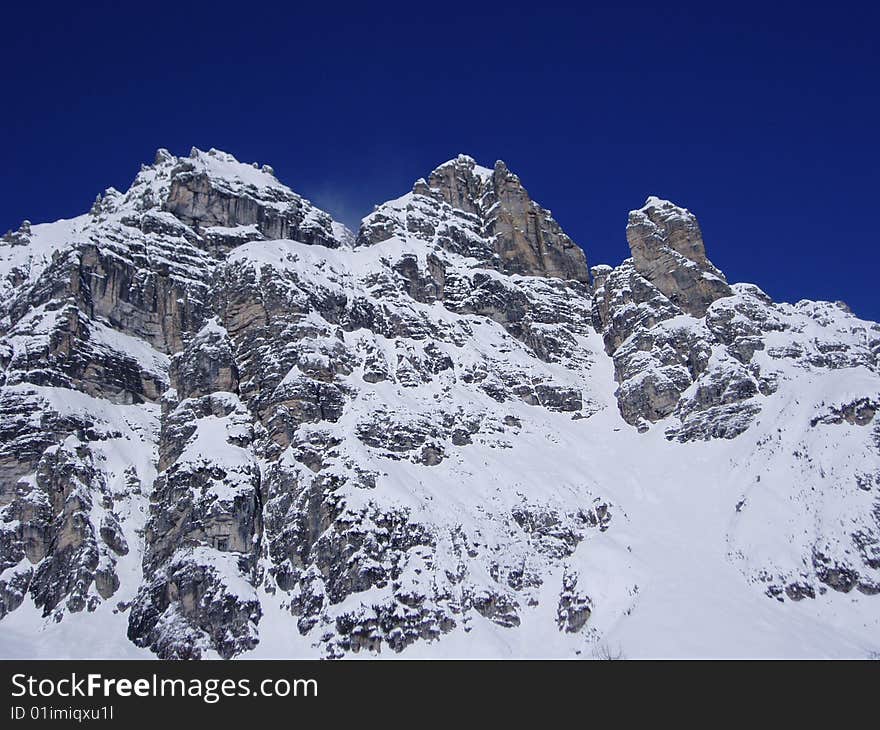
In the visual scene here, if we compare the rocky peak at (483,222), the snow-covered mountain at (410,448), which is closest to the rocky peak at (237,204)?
the snow-covered mountain at (410,448)

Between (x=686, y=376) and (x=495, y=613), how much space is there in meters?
50.5

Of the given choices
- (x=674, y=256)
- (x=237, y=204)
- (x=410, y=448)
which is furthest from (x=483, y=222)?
(x=410, y=448)

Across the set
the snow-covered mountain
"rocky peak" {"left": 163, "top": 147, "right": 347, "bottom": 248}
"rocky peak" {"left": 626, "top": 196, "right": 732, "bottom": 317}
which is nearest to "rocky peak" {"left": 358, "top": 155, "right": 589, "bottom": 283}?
the snow-covered mountain

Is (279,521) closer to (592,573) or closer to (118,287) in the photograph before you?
(592,573)

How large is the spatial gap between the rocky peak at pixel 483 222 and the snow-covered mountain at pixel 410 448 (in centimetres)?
136

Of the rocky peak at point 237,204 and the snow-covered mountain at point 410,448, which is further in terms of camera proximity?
the rocky peak at point 237,204

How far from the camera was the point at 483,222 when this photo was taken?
166 m

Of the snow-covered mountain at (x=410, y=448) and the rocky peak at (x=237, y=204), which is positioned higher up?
the rocky peak at (x=237, y=204)

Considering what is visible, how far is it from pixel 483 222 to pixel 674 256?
37.5 m

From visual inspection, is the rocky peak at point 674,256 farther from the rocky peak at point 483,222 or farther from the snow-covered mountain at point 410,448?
the rocky peak at point 483,222

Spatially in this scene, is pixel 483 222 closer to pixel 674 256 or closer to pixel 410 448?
pixel 674 256

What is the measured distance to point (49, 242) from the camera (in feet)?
545

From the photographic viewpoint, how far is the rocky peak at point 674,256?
455 feet
